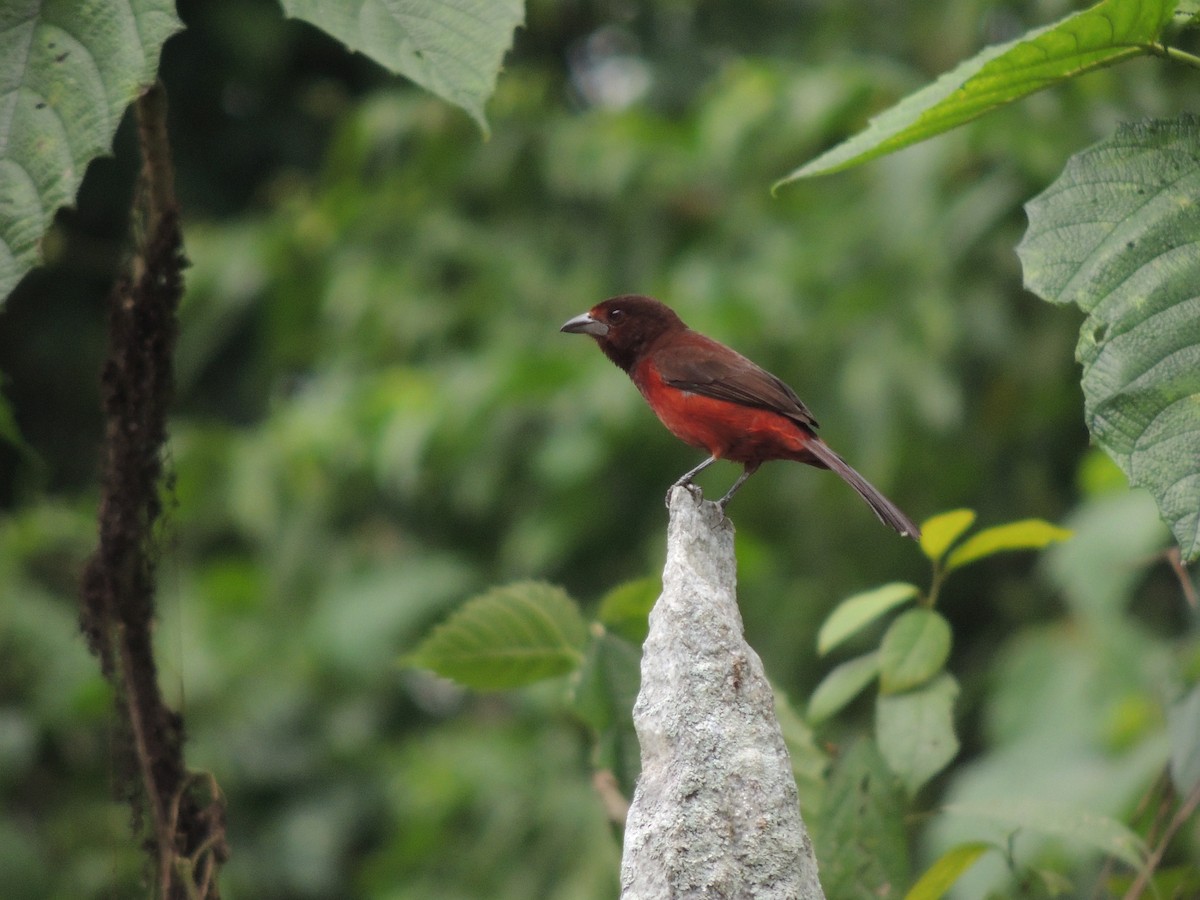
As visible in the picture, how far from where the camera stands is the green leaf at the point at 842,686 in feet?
7.32

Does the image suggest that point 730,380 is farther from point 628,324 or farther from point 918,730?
point 918,730

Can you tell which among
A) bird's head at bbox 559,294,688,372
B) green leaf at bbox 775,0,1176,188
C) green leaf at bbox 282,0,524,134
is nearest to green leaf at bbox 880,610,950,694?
green leaf at bbox 775,0,1176,188

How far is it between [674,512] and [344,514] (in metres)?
5.61

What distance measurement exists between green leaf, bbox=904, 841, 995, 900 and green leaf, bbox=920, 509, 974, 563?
45cm

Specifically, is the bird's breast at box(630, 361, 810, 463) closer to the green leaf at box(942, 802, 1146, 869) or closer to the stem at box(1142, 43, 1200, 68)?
the green leaf at box(942, 802, 1146, 869)

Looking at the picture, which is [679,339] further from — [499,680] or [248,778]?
[248,778]

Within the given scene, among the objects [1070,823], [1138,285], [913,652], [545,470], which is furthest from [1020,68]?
[545,470]

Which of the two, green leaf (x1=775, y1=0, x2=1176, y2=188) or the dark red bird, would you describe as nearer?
green leaf (x1=775, y1=0, x2=1176, y2=188)

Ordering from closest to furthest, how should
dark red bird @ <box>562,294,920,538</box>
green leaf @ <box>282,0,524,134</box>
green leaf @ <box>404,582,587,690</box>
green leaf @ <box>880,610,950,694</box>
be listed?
1. green leaf @ <box>282,0,524,134</box>
2. green leaf @ <box>880,610,950,694</box>
3. green leaf @ <box>404,582,587,690</box>
4. dark red bird @ <box>562,294,920,538</box>

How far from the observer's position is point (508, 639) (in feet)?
7.59

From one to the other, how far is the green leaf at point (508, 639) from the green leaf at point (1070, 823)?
0.66 m

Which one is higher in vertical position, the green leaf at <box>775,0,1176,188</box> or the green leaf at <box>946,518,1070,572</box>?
the green leaf at <box>775,0,1176,188</box>

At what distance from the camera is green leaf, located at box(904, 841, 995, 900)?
1952 millimetres

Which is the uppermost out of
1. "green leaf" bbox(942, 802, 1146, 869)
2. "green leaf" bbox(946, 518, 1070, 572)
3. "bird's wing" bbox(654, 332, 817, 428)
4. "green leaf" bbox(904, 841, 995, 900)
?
"bird's wing" bbox(654, 332, 817, 428)
